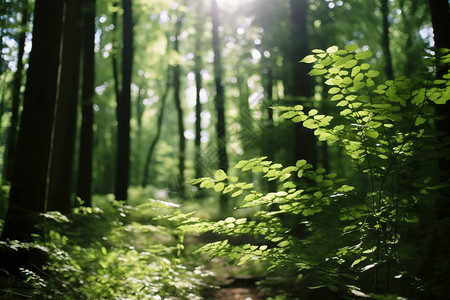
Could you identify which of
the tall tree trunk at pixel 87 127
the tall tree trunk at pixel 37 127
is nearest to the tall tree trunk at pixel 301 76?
the tall tree trunk at pixel 37 127

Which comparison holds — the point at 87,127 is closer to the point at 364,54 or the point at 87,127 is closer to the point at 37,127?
the point at 37,127

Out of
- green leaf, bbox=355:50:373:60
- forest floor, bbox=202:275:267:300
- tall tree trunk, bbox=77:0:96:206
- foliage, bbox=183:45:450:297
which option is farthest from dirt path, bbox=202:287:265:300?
tall tree trunk, bbox=77:0:96:206

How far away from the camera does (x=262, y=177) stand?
2.48m

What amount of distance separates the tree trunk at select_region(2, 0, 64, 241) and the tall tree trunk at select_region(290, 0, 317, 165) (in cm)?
557

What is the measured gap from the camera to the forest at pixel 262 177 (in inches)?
101

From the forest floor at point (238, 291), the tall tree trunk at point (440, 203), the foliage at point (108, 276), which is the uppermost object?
the tall tree trunk at point (440, 203)

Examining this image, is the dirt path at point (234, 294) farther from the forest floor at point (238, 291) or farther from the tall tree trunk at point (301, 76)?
the tall tree trunk at point (301, 76)

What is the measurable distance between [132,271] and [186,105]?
2683 cm

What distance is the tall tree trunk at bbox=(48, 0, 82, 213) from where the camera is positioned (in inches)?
318

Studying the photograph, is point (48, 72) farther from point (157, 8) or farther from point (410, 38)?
point (410, 38)

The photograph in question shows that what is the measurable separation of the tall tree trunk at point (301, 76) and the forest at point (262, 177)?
1.7 inches

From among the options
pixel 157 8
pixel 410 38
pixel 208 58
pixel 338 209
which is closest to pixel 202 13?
pixel 208 58

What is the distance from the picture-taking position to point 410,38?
45.0 feet

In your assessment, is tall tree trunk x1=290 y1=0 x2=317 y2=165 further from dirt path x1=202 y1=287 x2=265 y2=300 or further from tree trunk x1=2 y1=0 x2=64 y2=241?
tree trunk x1=2 y1=0 x2=64 y2=241
